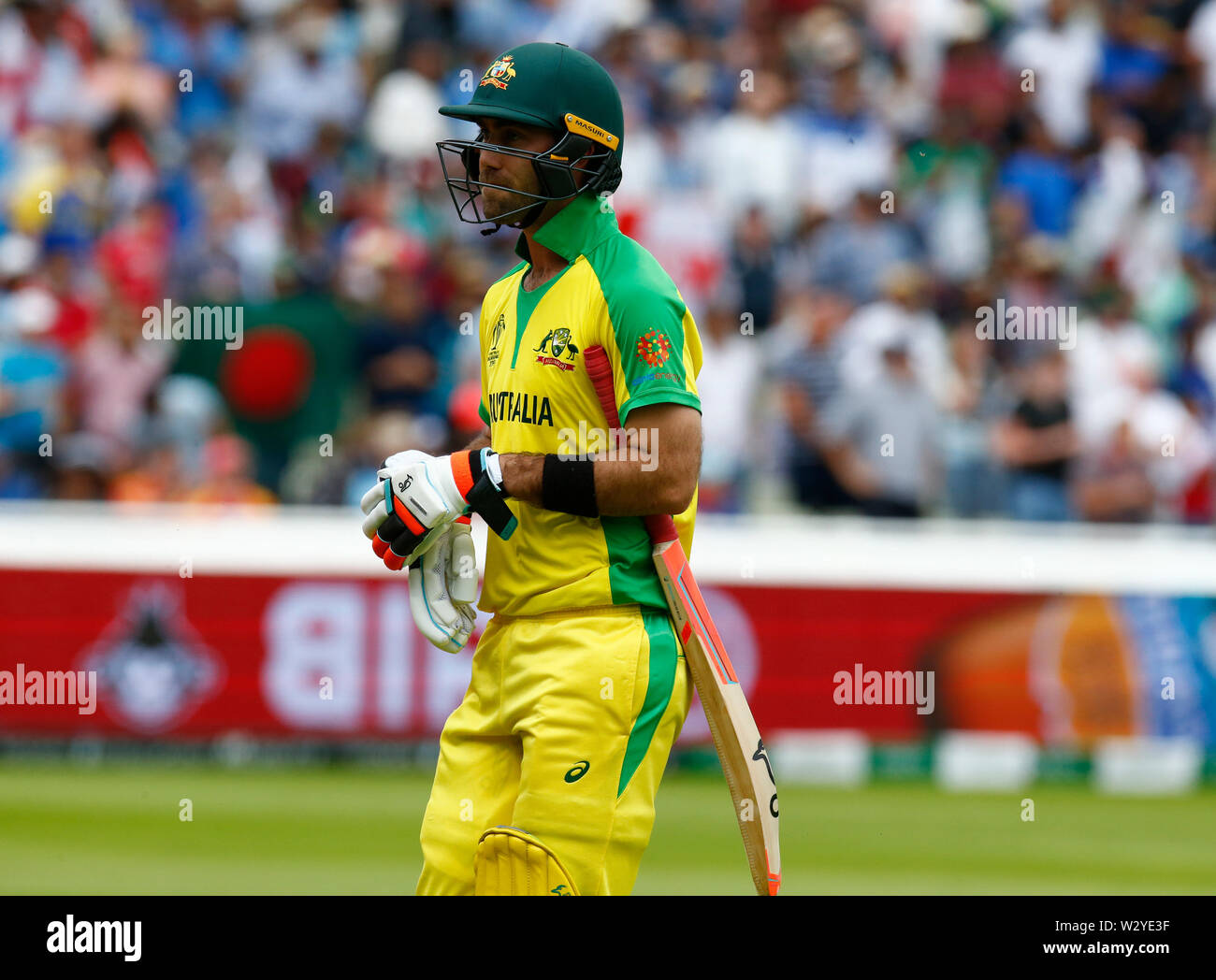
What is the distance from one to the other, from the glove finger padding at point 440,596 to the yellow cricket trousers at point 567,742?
4.2 inches

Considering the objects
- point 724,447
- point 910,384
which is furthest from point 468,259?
point 910,384

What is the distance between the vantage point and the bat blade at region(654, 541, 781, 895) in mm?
5035

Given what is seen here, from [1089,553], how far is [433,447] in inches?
170

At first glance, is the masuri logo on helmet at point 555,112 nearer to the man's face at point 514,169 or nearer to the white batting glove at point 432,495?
the man's face at point 514,169

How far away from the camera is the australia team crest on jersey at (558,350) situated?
4.97 m

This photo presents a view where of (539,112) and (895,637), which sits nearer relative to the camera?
(539,112)

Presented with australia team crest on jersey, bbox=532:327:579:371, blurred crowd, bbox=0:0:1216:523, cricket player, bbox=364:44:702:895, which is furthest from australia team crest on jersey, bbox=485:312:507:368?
blurred crowd, bbox=0:0:1216:523

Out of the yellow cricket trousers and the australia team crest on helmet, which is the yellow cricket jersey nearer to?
the yellow cricket trousers

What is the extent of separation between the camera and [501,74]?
5.06m

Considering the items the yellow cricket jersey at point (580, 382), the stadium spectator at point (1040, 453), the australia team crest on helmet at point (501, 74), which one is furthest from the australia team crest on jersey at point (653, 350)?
the stadium spectator at point (1040, 453)

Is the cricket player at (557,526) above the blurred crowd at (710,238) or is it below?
below

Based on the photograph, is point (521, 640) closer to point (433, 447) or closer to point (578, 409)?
point (578, 409)

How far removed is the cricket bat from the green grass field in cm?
323

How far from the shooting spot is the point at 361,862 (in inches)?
344
